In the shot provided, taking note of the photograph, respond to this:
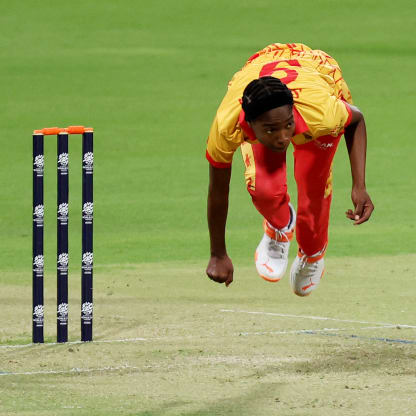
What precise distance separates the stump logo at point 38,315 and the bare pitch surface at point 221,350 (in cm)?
16

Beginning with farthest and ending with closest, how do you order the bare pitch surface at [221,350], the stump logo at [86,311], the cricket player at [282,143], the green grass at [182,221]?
1. the stump logo at [86,311]
2. the green grass at [182,221]
3. the bare pitch surface at [221,350]
4. the cricket player at [282,143]

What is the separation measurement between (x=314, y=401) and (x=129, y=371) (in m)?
1.33

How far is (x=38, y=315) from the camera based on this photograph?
779cm

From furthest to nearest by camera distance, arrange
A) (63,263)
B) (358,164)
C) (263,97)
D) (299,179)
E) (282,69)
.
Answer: (63,263) < (299,179) < (282,69) < (358,164) < (263,97)

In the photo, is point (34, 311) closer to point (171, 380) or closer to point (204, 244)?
point (171, 380)

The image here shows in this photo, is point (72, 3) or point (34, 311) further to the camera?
point (72, 3)

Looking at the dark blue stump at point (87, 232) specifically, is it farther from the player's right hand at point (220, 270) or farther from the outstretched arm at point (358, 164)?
the outstretched arm at point (358, 164)

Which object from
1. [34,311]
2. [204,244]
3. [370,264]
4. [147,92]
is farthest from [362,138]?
[147,92]

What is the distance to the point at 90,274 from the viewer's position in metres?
7.83

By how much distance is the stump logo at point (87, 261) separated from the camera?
7773 millimetres

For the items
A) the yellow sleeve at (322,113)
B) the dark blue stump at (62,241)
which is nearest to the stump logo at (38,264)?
the dark blue stump at (62,241)

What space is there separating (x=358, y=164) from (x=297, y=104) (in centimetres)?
49

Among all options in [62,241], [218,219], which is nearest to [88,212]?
[62,241]

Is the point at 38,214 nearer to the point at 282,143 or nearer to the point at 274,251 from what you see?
the point at 274,251
